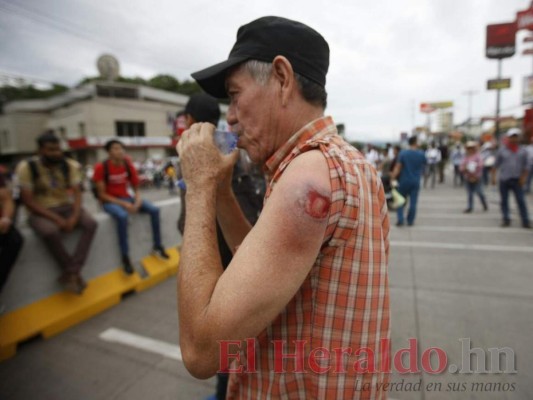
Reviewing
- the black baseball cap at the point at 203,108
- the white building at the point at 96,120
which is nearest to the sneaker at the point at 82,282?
the black baseball cap at the point at 203,108

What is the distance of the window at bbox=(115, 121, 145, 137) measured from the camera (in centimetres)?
3288

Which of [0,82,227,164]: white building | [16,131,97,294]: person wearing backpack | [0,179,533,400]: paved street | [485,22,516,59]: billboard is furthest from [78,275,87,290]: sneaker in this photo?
[0,82,227,164]: white building

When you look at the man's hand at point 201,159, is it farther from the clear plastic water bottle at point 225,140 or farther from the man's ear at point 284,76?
the man's ear at point 284,76

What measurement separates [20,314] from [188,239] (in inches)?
130

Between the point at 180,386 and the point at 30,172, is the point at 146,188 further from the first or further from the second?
the point at 180,386

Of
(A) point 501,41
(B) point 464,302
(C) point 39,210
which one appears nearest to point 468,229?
(B) point 464,302

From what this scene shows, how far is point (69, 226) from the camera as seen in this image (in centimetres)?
349

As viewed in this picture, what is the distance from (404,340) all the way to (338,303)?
2.43 meters

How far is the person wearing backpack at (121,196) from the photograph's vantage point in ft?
13.2

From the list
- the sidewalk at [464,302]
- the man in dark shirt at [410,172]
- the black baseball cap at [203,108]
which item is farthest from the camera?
the man in dark shirt at [410,172]

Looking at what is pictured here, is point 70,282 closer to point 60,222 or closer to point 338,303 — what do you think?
point 60,222

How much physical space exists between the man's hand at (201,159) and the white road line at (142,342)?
90.2 inches

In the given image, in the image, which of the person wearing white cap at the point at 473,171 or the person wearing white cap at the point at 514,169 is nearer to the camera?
the person wearing white cap at the point at 514,169

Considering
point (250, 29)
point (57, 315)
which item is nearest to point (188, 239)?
point (250, 29)
